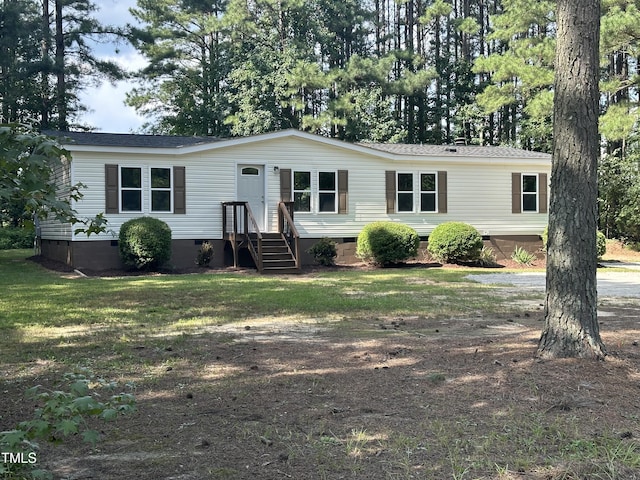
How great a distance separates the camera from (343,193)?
17.4 meters

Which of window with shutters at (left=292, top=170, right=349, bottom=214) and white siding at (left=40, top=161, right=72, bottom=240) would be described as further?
window with shutters at (left=292, top=170, right=349, bottom=214)

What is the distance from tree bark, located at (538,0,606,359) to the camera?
4.54m

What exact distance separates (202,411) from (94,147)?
1250 cm

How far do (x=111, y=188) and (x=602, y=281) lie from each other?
11.6m

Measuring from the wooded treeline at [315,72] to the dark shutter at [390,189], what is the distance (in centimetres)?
773

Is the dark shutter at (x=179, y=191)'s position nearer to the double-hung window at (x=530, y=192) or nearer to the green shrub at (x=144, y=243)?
the green shrub at (x=144, y=243)

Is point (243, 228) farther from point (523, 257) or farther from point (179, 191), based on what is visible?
point (523, 257)

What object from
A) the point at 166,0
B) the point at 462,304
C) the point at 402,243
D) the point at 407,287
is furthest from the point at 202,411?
the point at 166,0

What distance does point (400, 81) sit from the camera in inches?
1191

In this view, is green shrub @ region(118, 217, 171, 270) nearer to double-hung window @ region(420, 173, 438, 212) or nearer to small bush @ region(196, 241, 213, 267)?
small bush @ region(196, 241, 213, 267)

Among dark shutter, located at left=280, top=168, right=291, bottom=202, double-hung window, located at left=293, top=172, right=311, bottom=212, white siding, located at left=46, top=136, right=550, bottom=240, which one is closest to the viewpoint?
white siding, located at left=46, top=136, right=550, bottom=240

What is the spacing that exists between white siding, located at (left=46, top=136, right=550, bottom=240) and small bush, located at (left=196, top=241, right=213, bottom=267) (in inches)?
21.9

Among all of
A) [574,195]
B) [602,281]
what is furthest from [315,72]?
[574,195]

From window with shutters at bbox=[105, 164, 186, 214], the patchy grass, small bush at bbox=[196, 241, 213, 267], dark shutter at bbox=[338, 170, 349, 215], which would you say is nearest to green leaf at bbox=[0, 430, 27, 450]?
the patchy grass
